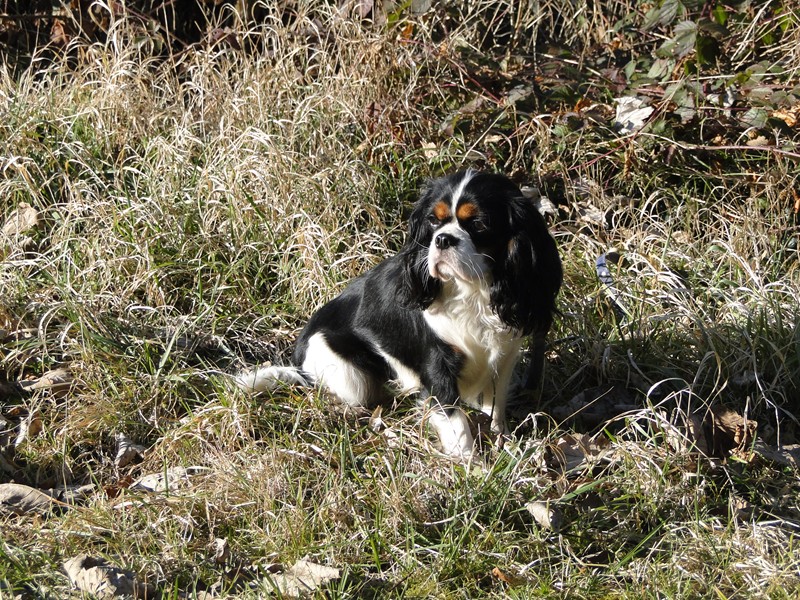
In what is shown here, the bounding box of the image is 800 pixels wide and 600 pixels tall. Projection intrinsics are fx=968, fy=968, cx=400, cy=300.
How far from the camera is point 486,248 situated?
131 inches

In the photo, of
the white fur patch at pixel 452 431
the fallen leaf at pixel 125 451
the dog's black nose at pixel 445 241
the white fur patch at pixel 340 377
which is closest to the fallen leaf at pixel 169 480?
the fallen leaf at pixel 125 451

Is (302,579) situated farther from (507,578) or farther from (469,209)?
(469,209)

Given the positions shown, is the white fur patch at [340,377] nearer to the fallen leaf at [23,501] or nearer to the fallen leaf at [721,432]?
the fallen leaf at [23,501]

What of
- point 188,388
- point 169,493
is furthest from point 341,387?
point 169,493

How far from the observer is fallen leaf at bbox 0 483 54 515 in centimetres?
321

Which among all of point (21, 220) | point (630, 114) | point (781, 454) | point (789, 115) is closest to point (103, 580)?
point (781, 454)

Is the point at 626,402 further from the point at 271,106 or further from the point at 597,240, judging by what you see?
the point at 271,106

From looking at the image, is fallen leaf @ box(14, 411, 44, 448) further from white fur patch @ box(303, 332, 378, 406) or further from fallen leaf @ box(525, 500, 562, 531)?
fallen leaf @ box(525, 500, 562, 531)

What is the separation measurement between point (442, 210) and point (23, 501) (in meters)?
1.72

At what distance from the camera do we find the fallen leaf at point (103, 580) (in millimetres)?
2646

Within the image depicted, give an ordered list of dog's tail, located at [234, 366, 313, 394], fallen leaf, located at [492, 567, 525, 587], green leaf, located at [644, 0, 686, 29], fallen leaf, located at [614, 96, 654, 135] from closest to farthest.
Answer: fallen leaf, located at [492, 567, 525, 587]
dog's tail, located at [234, 366, 313, 394]
green leaf, located at [644, 0, 686, 29]
fallen leaf, located at [614, 96, 654, 135]

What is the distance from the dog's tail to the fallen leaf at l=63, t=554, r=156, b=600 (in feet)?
3.24

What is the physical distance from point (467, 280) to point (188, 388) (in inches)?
49.3

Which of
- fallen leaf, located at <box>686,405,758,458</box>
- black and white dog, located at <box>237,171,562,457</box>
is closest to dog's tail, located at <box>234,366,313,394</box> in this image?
black and white dog, located at <box>237,171,562,457</box>
